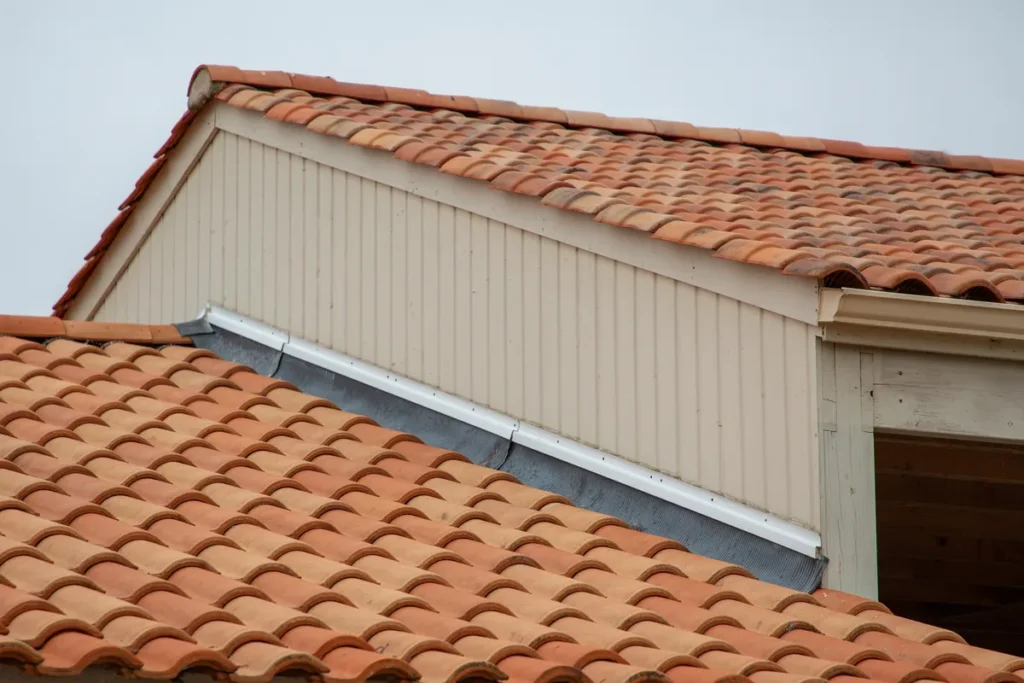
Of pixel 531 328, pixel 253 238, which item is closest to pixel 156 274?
pixel 253 238

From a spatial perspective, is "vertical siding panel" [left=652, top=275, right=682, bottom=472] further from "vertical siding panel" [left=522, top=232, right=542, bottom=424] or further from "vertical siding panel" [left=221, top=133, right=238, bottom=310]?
"vertical siding panel" [left=221, top=133, right=238, bottom=310]

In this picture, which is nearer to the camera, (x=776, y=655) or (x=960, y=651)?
(x=776, y=655)

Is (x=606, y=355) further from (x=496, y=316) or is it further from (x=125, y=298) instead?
(x=125, y=298)

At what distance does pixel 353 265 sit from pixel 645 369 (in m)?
2.32

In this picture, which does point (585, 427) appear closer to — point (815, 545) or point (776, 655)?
point (815, 545)

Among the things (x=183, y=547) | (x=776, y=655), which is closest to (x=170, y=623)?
(x=183, y=547)

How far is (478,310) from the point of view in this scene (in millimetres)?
7352

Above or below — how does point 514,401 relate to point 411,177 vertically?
below

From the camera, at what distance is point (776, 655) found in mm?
4703

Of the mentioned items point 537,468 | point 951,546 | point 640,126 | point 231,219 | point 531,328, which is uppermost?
point 640,126

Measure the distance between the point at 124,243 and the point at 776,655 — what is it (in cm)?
711

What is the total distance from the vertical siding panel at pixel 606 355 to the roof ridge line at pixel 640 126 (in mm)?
3393

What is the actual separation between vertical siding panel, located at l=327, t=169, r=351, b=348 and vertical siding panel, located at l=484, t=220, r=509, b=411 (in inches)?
45.2

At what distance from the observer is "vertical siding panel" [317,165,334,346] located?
8.09 meters
